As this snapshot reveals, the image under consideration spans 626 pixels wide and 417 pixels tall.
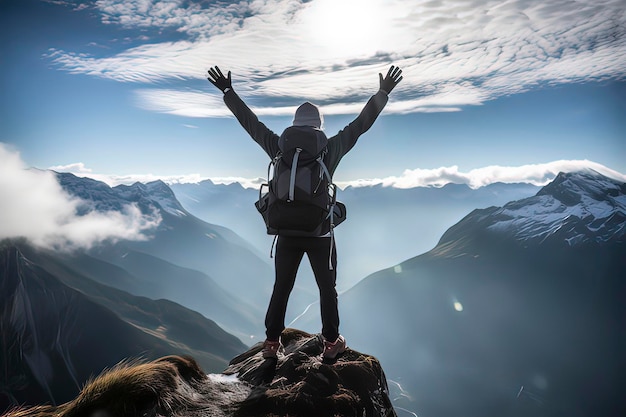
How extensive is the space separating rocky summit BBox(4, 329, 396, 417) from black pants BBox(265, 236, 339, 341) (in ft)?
2.66

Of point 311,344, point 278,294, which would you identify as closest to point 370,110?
point 278,294

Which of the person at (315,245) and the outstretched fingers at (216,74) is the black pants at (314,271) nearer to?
the person at (315,245)

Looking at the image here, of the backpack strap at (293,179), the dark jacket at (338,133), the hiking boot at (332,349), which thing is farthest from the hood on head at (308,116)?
the hiking boot at (332,349)

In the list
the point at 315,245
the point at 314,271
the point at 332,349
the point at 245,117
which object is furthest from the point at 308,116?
A: the point at 332,349

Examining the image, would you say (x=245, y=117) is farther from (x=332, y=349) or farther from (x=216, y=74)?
(x=332, y=349)

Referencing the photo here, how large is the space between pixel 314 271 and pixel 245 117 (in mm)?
3416

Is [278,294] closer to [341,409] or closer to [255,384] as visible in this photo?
[255,384]

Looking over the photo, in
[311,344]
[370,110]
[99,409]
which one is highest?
[370,110]

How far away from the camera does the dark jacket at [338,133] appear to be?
23.3ft

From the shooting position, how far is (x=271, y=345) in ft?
25.4

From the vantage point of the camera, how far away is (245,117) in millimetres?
7691

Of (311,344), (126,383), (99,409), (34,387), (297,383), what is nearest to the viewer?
(99,409)

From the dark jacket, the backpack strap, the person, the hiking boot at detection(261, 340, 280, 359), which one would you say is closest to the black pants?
the person

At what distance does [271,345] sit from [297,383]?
1241 mm
